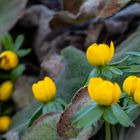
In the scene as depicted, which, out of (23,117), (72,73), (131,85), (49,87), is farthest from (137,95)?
(23,117)

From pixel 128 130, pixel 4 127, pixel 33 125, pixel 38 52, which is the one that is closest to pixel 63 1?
pixel 38 52

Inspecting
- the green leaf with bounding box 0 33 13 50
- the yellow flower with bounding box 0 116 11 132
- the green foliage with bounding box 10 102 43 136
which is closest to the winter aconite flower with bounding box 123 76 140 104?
the green foliage with bounding box 10 102 43 136

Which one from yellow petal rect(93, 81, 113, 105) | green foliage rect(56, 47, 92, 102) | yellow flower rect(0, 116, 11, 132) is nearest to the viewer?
yellow petal rect(93, 81, 113, 105)

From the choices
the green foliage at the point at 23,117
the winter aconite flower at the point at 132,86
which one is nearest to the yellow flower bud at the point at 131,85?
the winter aconite flower at the point at 132,86

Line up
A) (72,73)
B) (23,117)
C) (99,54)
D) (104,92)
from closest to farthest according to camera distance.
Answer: (104,92), (99,54), (72,73), (23,117)

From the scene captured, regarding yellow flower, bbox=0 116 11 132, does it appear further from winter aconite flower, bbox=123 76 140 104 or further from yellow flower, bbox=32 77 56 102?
winter aconite flower, bbox=123 76 140 104

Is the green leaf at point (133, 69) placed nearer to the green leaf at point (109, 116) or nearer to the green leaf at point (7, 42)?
the green leaf at point (109, 116)

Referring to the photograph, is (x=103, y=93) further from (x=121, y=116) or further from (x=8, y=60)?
(x=8, y=60)
